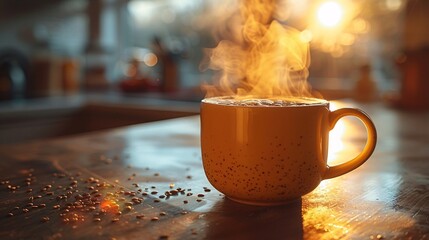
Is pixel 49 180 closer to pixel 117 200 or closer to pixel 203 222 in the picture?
pixel 117 200

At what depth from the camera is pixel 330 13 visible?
7.39 feet

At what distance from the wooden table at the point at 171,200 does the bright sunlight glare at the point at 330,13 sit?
1507 millimetres

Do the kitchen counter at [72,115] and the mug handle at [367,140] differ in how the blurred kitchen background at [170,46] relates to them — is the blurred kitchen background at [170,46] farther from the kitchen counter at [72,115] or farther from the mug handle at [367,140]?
the mug handle at [367,140]

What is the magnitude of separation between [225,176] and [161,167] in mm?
256

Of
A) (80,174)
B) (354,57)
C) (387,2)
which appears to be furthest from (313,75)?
(80,174)

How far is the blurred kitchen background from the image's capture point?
84.8 inches

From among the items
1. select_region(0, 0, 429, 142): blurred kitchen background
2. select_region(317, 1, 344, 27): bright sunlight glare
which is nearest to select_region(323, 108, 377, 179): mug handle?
select_region(0, 0, 429, 142): blurred kitchen background

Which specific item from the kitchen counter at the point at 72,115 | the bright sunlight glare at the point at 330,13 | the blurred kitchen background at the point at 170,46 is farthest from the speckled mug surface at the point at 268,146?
the bright sunlight glare at the point at 330,13

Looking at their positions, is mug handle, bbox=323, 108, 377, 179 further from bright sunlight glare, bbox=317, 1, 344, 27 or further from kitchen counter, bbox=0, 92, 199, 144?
bright sunlight glare, bbox=317, 1, 344, 27

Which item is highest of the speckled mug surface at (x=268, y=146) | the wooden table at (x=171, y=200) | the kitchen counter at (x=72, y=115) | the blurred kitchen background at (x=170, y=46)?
the blurred kitchen background at (x=170, y=46)

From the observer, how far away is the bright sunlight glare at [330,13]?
2242mm

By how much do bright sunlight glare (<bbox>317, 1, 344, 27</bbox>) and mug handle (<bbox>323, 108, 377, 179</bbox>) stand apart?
1.89m

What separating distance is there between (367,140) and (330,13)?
1895 mm

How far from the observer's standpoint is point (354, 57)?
8.68 ft
